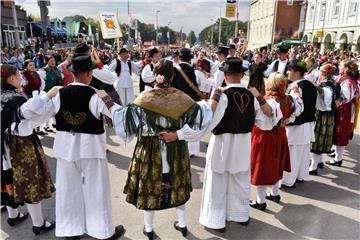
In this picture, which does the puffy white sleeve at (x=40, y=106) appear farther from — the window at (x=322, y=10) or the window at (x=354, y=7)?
the window at (x=322, y=10)

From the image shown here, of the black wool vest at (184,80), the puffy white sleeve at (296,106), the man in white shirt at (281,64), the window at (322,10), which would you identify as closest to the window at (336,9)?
the window at (322,10)

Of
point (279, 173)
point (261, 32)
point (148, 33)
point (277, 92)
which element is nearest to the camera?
point (277, 92)

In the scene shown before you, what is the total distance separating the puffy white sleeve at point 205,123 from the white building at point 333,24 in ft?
75.2

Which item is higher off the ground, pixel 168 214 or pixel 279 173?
pixel 279 173

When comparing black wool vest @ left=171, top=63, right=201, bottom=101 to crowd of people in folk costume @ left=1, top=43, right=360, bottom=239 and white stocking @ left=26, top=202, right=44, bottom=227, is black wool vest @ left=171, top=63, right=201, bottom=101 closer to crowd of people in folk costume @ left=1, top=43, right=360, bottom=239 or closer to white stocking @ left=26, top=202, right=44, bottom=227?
crowd of people in folk costume @ left=1, top=43, right=360, bottom=239

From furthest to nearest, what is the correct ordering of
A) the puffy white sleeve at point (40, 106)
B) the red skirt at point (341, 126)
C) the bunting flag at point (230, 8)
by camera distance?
the bunting flag at point (230, 8), the red skirt at point (341, 126), the puffy white sleeve at point (40, 106)

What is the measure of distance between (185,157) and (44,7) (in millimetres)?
15124

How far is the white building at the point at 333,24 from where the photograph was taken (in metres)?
23.6

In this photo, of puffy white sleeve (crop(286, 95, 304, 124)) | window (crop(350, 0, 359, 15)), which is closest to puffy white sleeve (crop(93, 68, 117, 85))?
puffy white sleeve (crop(286, 95, 304, 124))

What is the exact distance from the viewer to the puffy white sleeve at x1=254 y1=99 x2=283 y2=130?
3502 mm

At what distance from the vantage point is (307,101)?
4.44 m

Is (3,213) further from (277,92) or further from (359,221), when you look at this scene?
(359,221)

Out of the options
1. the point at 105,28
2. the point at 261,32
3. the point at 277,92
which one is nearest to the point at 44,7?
the point at 105,28

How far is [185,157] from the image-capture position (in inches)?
126
